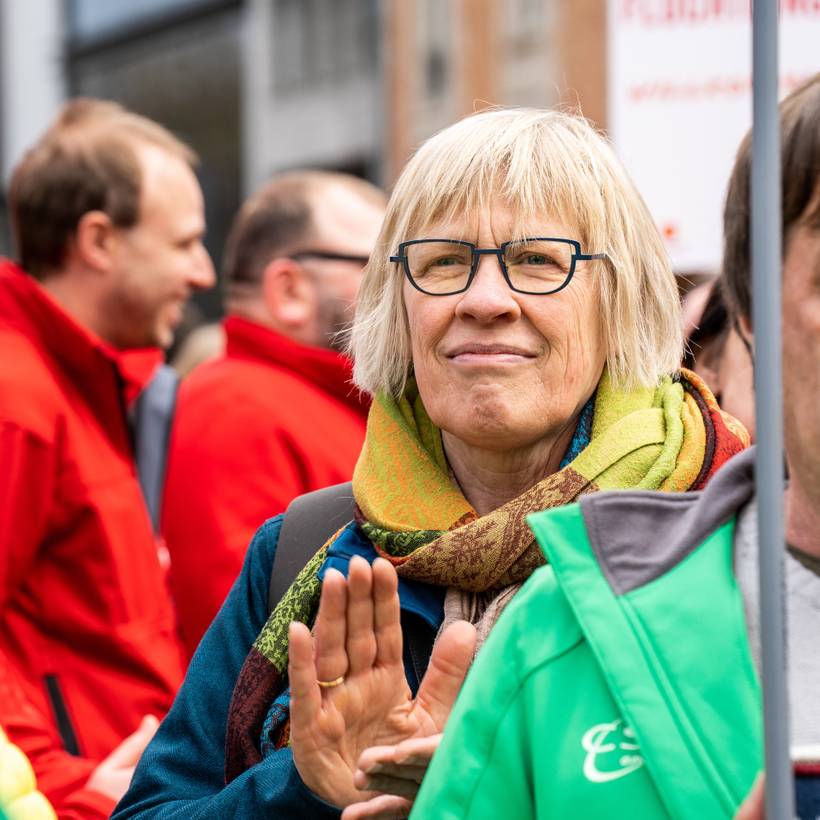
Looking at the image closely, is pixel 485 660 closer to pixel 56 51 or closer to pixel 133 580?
pixel 133 580

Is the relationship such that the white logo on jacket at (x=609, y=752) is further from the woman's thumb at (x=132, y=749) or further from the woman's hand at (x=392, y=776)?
the woman's thumb at (x=132, y=749)

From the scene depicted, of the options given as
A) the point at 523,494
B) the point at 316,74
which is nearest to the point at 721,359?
the point at 523,494

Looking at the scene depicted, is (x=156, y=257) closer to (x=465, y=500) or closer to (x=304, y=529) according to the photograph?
(x=304, y=529)

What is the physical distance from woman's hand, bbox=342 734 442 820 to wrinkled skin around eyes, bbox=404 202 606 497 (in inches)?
22.1

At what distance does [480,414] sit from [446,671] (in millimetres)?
502

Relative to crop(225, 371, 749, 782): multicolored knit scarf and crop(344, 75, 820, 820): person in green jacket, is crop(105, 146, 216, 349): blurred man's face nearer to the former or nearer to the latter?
crop(225, 371, 749, 782): multicolored knit scarf

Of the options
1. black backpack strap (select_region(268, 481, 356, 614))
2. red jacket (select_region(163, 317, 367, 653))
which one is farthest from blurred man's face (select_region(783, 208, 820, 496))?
red jacket (select_region(163, 317, 367, 653))

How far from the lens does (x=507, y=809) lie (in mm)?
1508

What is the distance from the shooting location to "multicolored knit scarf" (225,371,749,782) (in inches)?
81.0

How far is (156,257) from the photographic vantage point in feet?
13.2

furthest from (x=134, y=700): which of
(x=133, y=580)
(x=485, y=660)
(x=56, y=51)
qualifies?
(x=56, y=51)

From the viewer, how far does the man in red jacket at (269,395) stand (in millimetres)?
3488

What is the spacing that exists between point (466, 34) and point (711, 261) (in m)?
9.47

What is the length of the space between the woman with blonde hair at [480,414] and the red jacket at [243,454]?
45.8 inches
